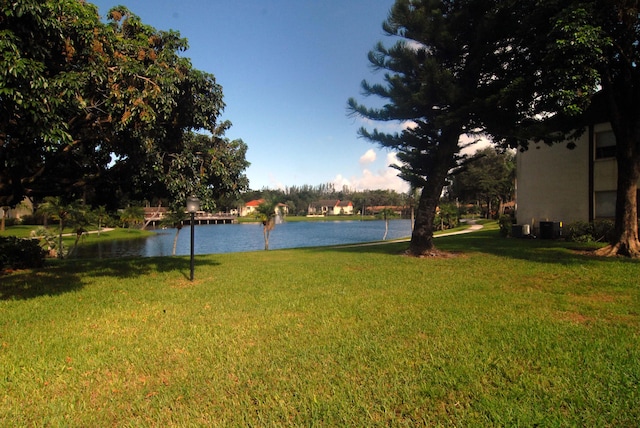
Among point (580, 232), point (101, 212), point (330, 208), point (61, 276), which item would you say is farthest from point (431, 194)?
point (330, 208)

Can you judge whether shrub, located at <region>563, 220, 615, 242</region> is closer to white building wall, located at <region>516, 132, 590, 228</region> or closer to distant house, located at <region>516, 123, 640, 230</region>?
distant house, located at <region>516, 123, 640, 230</region>

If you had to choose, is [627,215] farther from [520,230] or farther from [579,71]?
[520,230]

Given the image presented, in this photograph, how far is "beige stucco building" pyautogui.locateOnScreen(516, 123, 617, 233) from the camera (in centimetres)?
1463

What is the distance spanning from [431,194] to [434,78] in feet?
12.9

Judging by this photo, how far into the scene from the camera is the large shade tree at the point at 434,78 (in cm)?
1058

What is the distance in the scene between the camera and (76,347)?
13.3 feet

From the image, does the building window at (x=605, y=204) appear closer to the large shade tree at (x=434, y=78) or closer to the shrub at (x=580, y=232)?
the shrub at (x=580, y=232)

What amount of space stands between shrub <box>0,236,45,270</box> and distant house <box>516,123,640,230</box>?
16.9 meters

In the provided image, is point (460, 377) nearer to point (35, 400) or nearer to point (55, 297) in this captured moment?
point (35, 400)

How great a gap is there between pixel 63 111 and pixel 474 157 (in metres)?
12.9

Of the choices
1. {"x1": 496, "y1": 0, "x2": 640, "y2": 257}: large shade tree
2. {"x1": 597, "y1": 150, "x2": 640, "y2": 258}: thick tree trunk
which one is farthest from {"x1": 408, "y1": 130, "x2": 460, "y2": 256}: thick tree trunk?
{"x1": 597, "y1": 150, "x2": 640, "y2": 258}: thick tree trunk

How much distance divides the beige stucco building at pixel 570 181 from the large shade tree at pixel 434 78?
382cm

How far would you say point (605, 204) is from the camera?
14789 millimetres

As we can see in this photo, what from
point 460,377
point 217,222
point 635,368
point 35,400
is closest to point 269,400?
point 460,377
